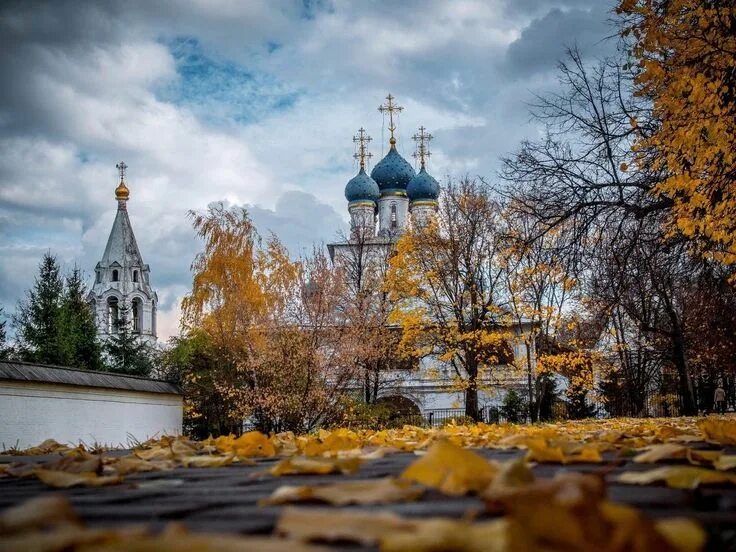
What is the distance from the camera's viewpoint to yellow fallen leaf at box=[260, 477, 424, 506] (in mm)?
1752

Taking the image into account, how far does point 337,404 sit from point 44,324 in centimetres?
1779

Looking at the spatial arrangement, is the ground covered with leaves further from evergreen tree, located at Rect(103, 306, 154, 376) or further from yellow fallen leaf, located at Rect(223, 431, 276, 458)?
evergreen tree, located at Rect(103, 306, 154, 376)

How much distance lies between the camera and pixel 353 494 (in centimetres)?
178

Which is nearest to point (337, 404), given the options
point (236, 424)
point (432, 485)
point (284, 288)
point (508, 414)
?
point (284, 288)

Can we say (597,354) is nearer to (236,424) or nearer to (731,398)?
(236,424)

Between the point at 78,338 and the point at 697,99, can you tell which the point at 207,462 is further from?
the point at 78,338

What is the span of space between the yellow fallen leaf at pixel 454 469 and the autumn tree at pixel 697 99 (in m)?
6.57

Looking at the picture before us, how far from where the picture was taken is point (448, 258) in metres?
28.4

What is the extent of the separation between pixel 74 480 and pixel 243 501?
2.92 ft

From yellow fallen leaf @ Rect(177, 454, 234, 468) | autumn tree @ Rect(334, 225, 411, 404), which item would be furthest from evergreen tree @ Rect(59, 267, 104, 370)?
yellow fallen leaf @ Rect(177, 454, 234, 468)

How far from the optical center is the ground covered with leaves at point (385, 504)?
1121 millimetres

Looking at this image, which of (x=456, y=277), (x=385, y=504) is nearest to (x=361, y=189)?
(x=456, y=277)

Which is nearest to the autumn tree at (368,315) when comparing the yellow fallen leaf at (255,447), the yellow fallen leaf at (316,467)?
the yellow fallen leaf at (255,447)

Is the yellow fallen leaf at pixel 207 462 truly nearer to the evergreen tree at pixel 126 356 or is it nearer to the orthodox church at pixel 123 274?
the evergreen tree at pixel 126 356
